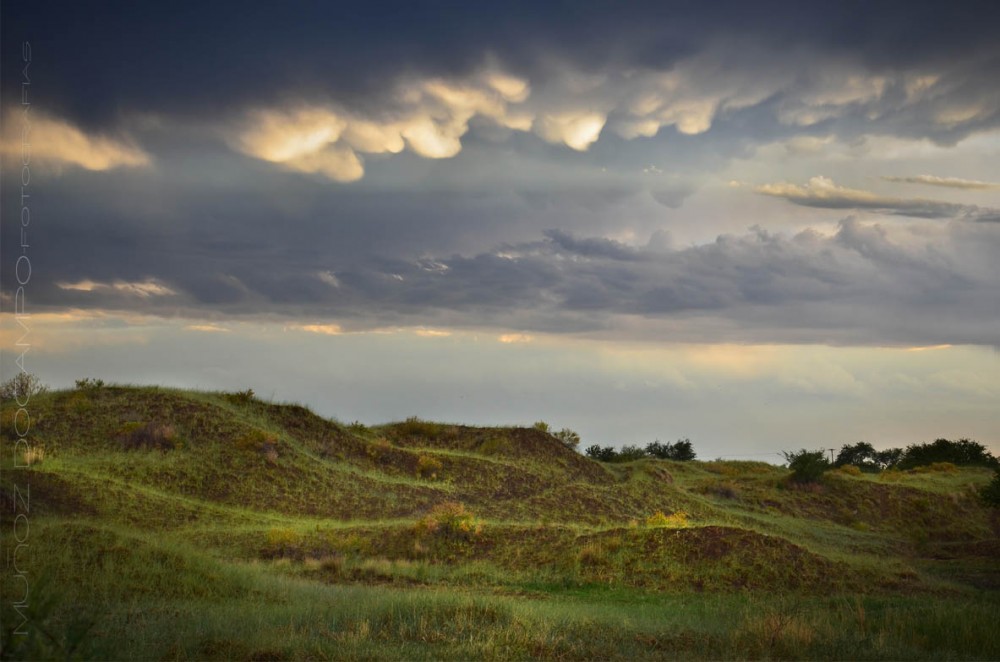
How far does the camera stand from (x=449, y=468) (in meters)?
38.8

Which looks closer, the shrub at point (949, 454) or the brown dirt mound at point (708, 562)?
the brown dirt mound at point (708, 562)

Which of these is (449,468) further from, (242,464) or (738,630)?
(738,630)

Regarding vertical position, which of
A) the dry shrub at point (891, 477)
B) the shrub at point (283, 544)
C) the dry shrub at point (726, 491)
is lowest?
the shrub at point (283, 544)

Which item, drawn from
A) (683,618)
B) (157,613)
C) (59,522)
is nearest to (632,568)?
(683,618)

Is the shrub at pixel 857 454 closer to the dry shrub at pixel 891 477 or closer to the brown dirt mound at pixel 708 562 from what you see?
the dry shrub at pixel 891 477

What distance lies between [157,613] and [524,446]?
31.3 m

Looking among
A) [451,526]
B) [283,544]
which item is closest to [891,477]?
[451,526]

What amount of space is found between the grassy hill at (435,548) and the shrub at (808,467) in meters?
0.72

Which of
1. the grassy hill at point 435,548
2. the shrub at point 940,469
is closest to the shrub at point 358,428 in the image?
the grassy hill at point 435,548

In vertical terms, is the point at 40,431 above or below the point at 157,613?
above

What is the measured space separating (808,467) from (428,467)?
2392 centimetres

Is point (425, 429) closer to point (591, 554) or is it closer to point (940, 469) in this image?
point (591, 554)

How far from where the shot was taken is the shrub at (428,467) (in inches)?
1493

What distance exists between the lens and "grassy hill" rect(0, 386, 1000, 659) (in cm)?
1193
